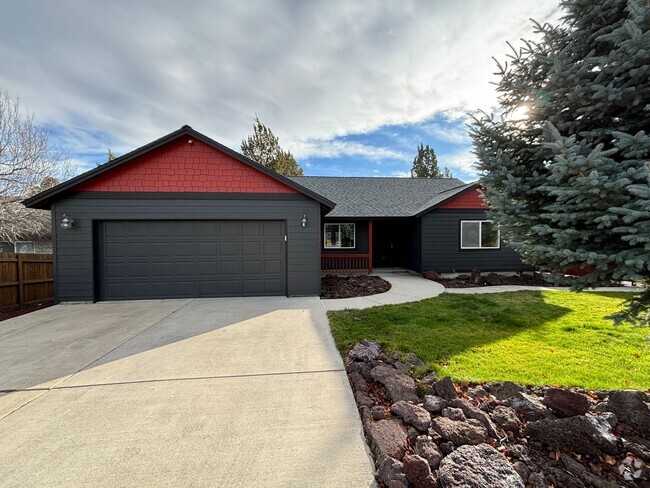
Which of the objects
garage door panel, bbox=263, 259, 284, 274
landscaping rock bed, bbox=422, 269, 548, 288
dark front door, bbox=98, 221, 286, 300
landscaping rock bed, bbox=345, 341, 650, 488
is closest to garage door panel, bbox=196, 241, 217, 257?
dark front door, bbox=98, 221, 286, 300

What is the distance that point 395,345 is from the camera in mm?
3867

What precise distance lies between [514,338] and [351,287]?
16.3ft

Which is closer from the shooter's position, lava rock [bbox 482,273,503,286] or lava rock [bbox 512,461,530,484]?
lava rock [bbox 512,461,530,484]

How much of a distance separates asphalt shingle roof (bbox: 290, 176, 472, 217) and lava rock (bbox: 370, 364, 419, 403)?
8765mm

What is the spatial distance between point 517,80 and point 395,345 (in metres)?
3.61

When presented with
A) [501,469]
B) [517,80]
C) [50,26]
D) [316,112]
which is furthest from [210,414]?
[316,112]

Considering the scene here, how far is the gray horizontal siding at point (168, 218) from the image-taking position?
23.1ft

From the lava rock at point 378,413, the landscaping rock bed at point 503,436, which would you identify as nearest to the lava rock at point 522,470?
the landscaping rock bed at point 503,436

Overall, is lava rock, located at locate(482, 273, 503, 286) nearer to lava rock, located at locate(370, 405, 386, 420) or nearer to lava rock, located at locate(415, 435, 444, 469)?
lava rock, located at locate(370, 405, 386, 420)

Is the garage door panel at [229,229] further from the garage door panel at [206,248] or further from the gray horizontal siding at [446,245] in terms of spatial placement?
the gray horizontal siding at [446,245]

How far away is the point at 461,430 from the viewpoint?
6.65 ft

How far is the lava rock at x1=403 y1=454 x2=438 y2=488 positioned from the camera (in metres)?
1.63

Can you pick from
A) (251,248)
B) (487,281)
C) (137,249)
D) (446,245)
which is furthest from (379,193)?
(137,249)

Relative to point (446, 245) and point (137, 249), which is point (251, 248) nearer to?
point (137, 249)
